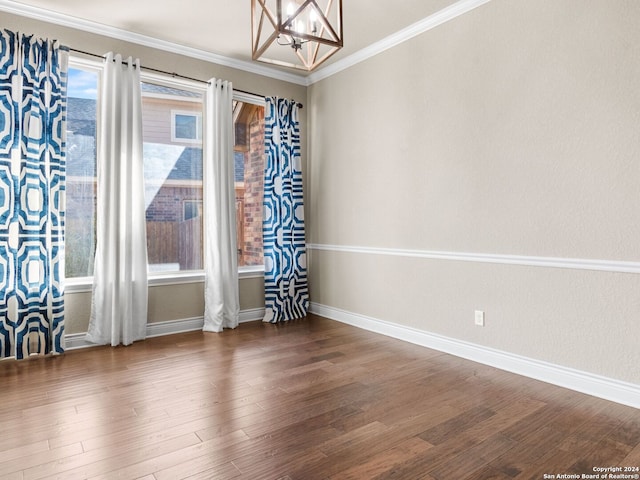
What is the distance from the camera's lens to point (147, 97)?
420 cm

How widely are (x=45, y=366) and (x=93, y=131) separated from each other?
2.12 metres

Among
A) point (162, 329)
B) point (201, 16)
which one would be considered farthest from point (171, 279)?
point (201, 16)

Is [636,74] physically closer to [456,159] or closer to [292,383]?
[456,159]

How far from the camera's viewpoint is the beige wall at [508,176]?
2.54 metres

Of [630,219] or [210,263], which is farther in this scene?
[210,263]

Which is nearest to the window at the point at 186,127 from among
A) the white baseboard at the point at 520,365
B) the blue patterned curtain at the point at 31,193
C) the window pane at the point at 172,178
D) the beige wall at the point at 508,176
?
the window pane at the point at 172,178

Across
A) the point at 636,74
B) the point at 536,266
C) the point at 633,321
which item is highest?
the point at 636,74

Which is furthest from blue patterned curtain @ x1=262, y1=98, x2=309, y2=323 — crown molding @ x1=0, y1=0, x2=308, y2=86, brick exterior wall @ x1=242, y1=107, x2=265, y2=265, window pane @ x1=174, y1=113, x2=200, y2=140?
window pane @ x1=174, y1=113, x2=200, y2=140

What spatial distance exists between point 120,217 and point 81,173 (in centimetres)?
55

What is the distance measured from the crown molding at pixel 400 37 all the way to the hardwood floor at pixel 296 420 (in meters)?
2.86

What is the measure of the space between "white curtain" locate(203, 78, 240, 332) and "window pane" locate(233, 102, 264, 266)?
0.32 m

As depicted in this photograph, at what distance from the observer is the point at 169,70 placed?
420 centimetres

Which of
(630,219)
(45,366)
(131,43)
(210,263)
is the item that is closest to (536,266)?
(630,219)

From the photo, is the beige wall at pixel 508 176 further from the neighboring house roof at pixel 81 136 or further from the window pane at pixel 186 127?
the neighboring house roof at pixel 81 136
